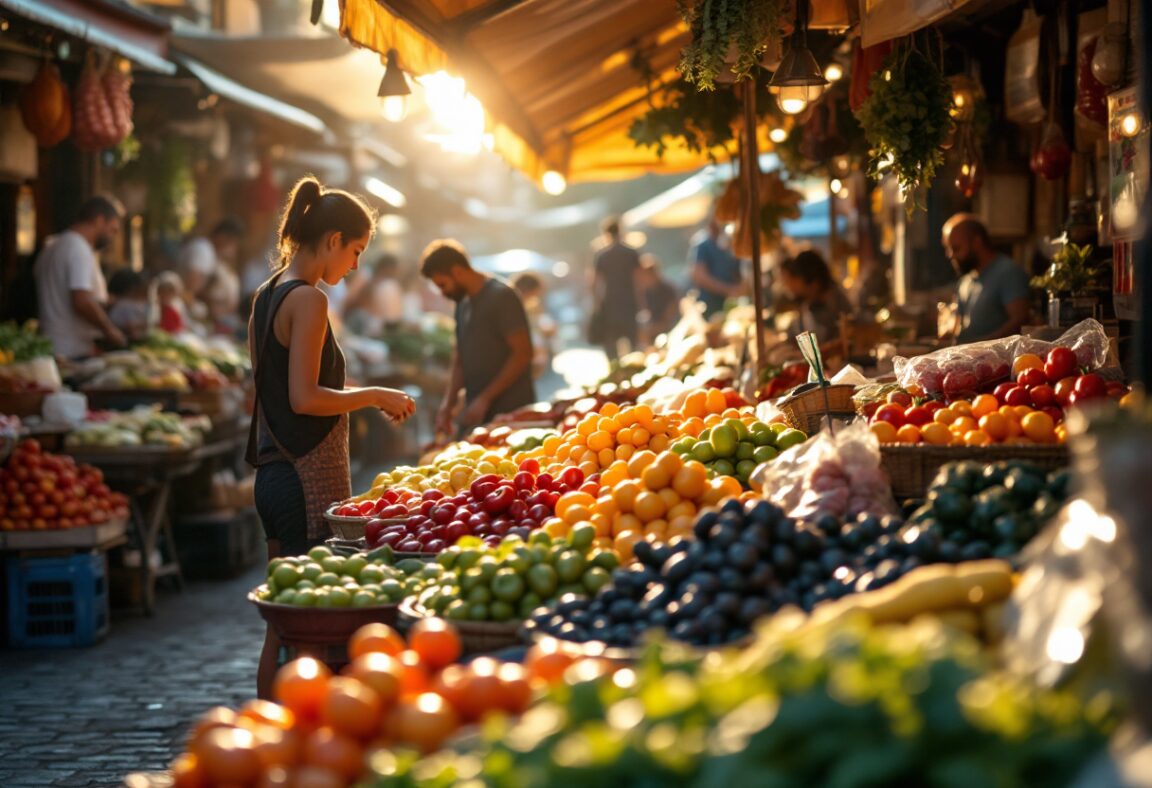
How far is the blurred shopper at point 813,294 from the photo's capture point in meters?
11.5

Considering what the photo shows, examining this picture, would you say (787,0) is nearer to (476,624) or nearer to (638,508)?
(638,508)

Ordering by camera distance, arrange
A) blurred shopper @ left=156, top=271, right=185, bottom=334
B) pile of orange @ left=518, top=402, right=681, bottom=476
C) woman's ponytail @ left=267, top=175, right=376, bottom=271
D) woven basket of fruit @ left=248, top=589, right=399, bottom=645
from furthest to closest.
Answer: blurred shopper @ left=156, top=271, right=185, bottom=334 < pile of orange @ left=518, top=402, right=681, bottom=476 < woman's ponytail @ left=267, top=175, right=376, bottom=271 < woven basket of fruit @ left=248, top=589, right=399, bottom=645

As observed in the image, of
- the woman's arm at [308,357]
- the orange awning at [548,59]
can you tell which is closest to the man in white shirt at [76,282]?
the orange awning at [548,59]

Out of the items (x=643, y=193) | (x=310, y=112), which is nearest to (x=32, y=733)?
(x=310, y=112)

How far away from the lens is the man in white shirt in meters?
11.1

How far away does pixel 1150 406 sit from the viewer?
8.57 feet

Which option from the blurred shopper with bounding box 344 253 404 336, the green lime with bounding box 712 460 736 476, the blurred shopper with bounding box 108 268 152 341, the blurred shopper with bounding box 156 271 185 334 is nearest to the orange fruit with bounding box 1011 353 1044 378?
the green lime with bounding box 712 460 736 476

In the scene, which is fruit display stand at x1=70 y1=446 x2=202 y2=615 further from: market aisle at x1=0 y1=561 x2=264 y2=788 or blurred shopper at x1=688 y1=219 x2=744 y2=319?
blurred shopper at x1=688 y1=219 x2=744 y2=319

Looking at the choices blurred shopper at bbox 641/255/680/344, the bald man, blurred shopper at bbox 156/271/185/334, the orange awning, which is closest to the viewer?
the orange awning

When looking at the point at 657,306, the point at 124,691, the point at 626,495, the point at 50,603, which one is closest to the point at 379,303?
the point at 657,306

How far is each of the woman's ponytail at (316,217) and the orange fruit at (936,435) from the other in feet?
7.99

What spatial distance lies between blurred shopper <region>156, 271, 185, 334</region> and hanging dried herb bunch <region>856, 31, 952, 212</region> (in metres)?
8.22

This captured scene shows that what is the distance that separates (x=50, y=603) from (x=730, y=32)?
17.1ft

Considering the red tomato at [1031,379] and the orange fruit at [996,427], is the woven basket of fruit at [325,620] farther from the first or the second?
the red tomato at [1031,379]
